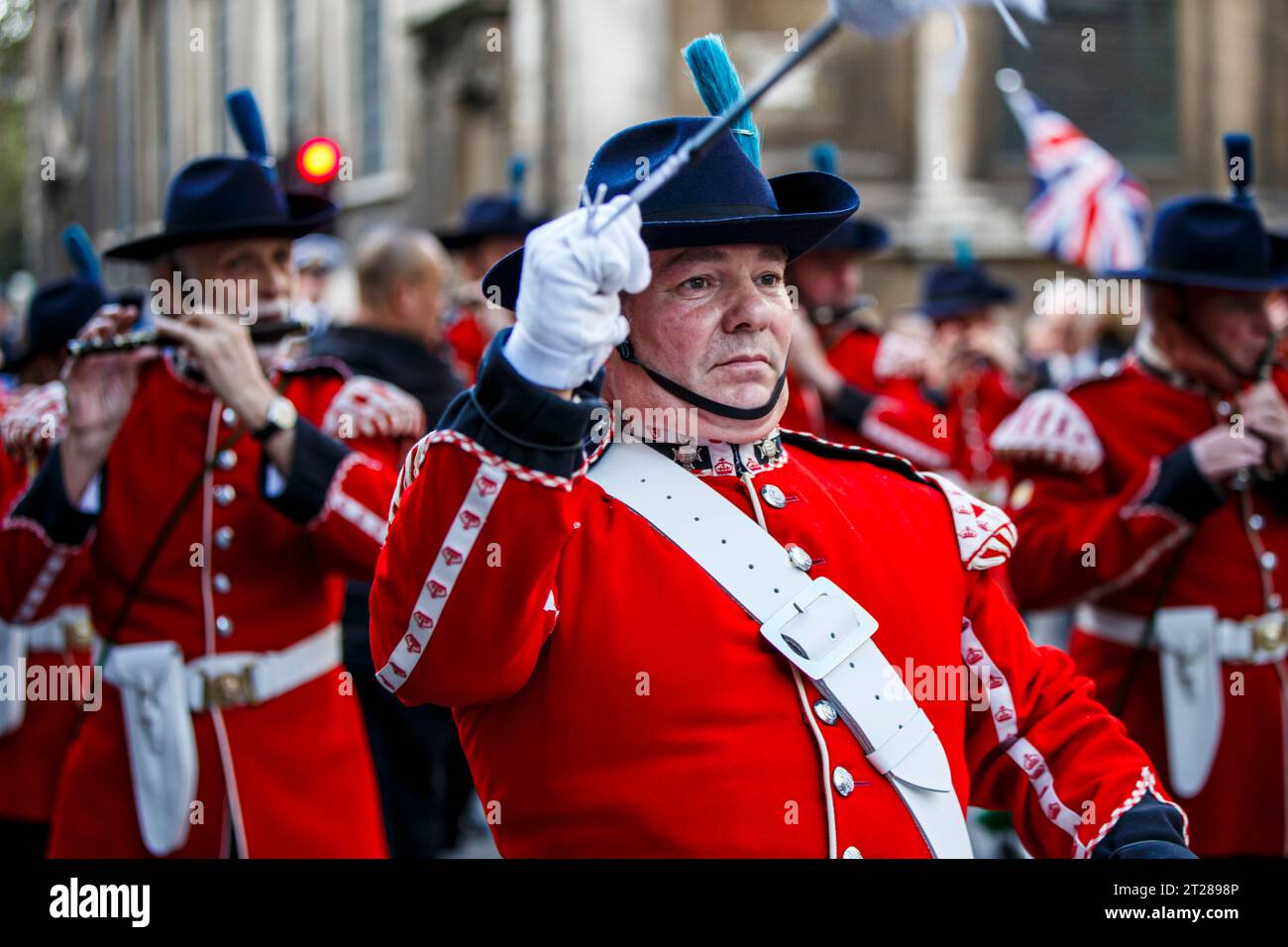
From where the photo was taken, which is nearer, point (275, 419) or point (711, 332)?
point (711, 332)

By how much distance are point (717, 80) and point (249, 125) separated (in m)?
2.21

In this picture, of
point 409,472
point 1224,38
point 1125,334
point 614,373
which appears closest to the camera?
point 409,472

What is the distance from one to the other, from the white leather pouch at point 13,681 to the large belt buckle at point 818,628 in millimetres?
3308

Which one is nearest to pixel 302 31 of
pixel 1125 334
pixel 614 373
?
pixel 1125 334

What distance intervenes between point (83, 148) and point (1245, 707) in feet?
116

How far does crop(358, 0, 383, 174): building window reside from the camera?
2216 cm

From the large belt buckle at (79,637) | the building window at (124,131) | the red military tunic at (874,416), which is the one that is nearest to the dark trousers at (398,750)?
the large belt buckle at (79,637)

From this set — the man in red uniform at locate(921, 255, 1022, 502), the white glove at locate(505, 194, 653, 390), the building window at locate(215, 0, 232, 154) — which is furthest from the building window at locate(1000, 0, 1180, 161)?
the building window at locate(215, 0, 232, 154)

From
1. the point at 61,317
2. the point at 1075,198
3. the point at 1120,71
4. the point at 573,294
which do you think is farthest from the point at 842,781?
the point at 1120,71

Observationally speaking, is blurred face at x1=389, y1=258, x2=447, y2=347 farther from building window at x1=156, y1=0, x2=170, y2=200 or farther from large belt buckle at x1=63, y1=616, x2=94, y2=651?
building window at x1=156, y1=0, x2=170, y2=200

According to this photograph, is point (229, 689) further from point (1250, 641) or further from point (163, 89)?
point (163, 89)

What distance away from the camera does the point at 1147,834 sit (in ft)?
8.80
